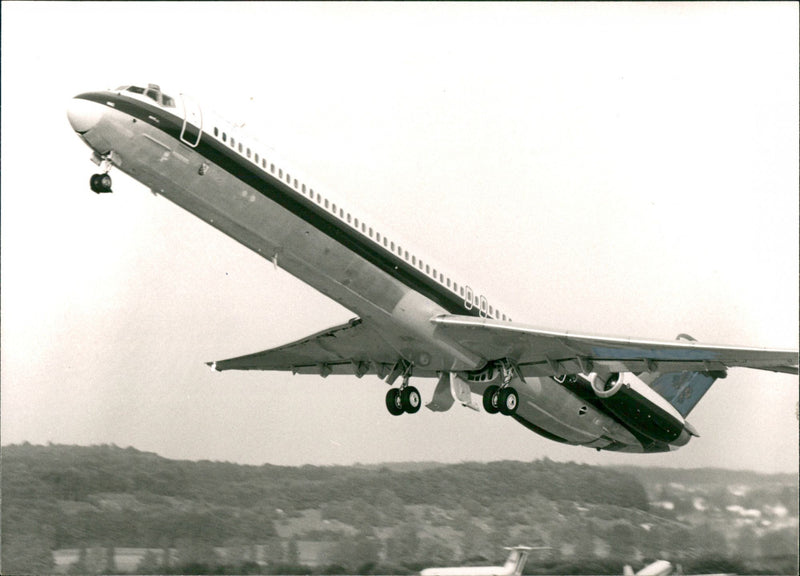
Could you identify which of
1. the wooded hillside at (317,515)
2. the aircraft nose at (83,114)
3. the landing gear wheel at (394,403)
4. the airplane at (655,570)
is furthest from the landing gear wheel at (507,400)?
the aircraft nose at (83,114)

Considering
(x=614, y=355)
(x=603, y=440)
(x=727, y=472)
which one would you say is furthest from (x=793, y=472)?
(x=614, y=355)

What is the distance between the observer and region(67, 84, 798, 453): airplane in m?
21.4

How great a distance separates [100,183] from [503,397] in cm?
1153

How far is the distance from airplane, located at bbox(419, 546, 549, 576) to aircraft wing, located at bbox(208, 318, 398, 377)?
5.74 metres

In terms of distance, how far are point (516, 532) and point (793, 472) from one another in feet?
33.8

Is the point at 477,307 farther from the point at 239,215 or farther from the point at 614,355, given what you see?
the point at 239,215

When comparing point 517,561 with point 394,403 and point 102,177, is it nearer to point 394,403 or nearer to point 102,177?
point 394,403

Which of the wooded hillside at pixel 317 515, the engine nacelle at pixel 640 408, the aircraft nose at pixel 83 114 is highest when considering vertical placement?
the aircraft nose at pixel 83 114

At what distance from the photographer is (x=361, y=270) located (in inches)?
952

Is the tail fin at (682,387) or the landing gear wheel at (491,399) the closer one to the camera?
the landing gear wheel at (491,399)

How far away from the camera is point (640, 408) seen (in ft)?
99.5

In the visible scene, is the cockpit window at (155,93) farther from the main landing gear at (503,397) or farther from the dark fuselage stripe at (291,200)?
the main landing gear at (503,397)

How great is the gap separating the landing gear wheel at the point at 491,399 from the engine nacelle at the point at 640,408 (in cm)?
314

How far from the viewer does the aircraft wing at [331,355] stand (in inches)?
1098
